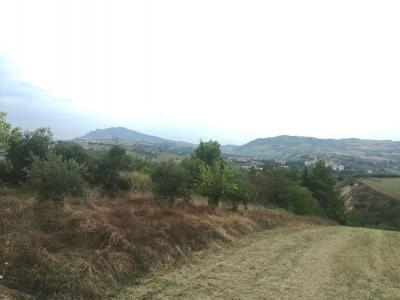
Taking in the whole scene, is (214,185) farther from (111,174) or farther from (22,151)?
(22,151)

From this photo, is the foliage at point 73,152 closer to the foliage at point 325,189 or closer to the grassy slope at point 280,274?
the grassy slope at point 280,274

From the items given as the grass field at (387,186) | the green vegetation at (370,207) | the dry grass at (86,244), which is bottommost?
the green vegetation at (370,207)

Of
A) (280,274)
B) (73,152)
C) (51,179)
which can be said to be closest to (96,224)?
(51,179)

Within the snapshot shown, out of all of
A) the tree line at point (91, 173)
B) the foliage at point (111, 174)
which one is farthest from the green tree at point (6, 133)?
the foliage at point (111, 174)

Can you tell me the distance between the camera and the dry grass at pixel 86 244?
8.79 m

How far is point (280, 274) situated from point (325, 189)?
54.5 metres

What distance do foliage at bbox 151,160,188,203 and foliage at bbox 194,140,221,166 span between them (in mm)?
18540

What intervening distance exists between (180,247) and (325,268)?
5.26 meters

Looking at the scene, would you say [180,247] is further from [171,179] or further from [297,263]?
[171,179]

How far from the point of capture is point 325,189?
63.1 meters

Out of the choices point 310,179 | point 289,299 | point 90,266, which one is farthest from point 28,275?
point 310,179

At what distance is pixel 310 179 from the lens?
63.4 metres

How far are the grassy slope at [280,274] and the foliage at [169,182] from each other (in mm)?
6473

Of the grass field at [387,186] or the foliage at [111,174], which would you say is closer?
the foliage at [111,174]
